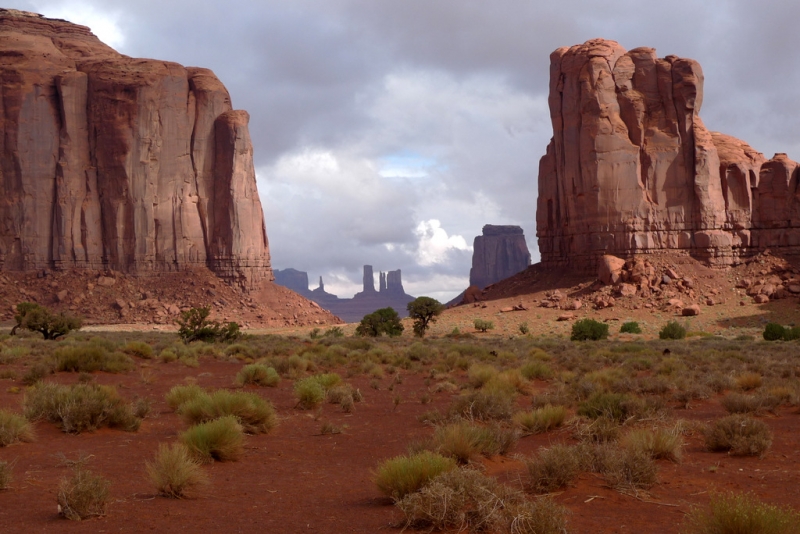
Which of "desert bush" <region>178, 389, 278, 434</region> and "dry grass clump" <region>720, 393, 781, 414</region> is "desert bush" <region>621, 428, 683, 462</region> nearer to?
"dry grass clump" <region>720, 393, 781, 414</region>

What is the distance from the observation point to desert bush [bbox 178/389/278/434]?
1154cm

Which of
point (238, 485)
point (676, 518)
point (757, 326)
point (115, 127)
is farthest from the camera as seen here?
point (115, 127)

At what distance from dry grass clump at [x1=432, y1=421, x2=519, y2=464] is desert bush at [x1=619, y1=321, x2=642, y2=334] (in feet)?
111

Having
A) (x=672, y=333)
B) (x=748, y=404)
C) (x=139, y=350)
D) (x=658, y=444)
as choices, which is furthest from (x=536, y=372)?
(x=672, y=333)

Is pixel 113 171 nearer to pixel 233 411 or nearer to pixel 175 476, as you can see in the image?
pixel 233 411

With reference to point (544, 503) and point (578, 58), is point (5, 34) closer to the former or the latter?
point (578, 58)

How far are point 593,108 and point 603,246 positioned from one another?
9.76 meters


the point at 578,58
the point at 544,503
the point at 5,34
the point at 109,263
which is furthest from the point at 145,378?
the point at 5,34

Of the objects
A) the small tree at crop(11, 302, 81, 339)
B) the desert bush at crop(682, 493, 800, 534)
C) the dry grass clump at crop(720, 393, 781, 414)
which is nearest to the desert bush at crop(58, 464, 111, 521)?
the desert bush at crop(682, 493, 800, 534)

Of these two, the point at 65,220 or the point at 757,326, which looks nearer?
the point at 757,326

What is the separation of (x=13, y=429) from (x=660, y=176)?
50.9m

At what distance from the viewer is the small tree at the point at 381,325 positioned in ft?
146

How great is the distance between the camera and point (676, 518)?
718 cm

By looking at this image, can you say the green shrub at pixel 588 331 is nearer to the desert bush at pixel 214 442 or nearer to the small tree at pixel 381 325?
the small tree at pixel 381 325
